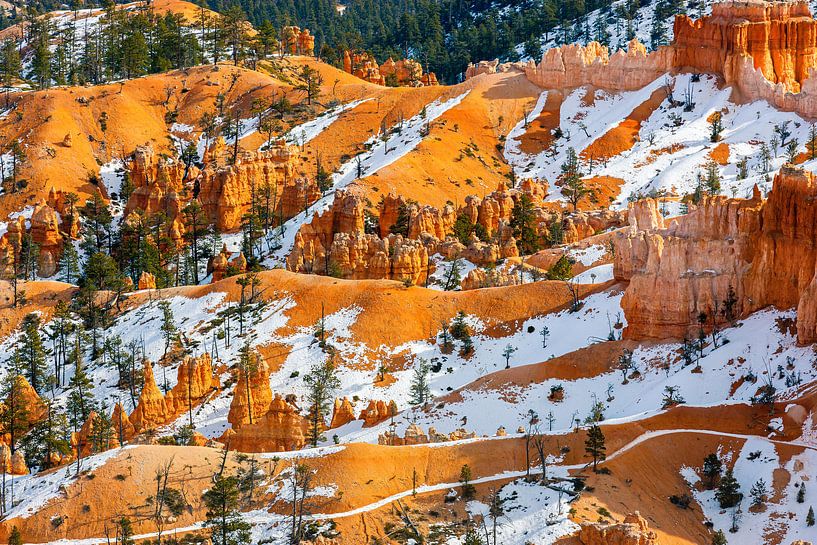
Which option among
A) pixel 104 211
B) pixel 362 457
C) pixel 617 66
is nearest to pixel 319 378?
pixel 362 457

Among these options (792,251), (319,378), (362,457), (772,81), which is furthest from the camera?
(772,81)

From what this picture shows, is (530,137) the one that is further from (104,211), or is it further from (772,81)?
(104,211)

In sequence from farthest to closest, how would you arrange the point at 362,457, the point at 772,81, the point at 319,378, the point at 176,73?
the point at 176,73, the point at 772,81, the point at 319,378, the point at 362,457

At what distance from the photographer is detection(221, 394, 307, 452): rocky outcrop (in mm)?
101875

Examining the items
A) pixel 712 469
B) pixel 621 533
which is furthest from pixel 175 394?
pixel 621 533

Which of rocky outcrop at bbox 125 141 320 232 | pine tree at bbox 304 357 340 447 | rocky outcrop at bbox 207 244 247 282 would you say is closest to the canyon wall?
rocky outcrop at bbox 125 141 320 232

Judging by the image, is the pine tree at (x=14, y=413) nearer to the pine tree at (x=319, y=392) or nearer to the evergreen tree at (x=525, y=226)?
the pine tree at (x=319, y=392)

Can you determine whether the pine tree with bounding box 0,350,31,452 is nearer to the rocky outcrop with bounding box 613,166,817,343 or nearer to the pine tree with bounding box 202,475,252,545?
the pine tree with bounding box 202,475,252,545

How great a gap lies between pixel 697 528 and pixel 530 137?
4185 inches

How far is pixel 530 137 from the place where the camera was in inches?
7239

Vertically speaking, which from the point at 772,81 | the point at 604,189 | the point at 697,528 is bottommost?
the point at 697,528

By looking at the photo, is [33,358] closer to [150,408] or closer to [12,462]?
[150,408]

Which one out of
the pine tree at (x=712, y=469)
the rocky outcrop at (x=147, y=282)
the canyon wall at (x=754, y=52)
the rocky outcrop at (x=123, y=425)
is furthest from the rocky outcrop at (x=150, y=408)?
the canyon wall at (x=754, y=52)

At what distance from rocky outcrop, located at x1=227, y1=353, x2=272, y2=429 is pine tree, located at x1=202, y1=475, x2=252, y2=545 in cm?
2290
